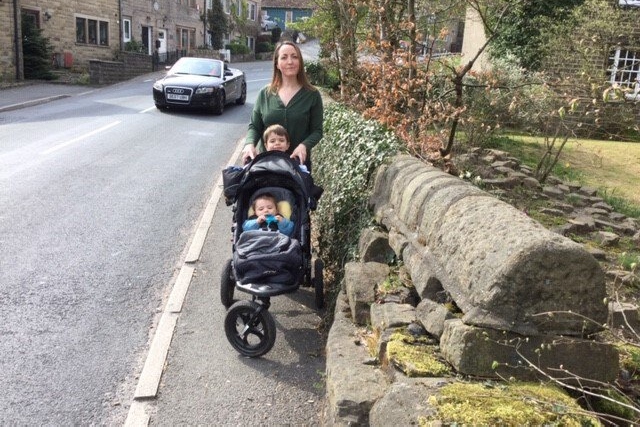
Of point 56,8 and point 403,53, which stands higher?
point 56,8

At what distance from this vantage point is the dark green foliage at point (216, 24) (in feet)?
175

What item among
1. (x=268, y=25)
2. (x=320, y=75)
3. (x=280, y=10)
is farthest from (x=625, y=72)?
(x=280, y=10)

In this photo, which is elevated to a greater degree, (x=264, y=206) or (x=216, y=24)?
(x=216, y=24)

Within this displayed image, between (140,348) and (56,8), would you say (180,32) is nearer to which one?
(56,8)

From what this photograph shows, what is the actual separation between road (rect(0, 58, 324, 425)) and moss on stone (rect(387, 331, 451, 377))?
144 cm

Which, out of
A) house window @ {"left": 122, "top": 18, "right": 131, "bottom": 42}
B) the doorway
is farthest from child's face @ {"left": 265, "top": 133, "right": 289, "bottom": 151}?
the doorway

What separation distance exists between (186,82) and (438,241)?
15.8 metres

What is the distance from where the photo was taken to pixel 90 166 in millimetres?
10523

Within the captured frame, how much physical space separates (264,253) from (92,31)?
111 ft

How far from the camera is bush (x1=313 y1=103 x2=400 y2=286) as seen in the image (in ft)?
17.8

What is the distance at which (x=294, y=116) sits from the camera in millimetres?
5535

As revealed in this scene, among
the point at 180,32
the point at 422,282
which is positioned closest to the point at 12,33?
the point at 180,32

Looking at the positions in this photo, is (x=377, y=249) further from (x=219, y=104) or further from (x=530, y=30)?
(x=530, y=30)

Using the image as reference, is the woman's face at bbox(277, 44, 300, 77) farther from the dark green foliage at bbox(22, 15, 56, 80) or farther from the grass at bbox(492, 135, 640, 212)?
the dark green foliage at bbox(22, 15, 56, 80)
